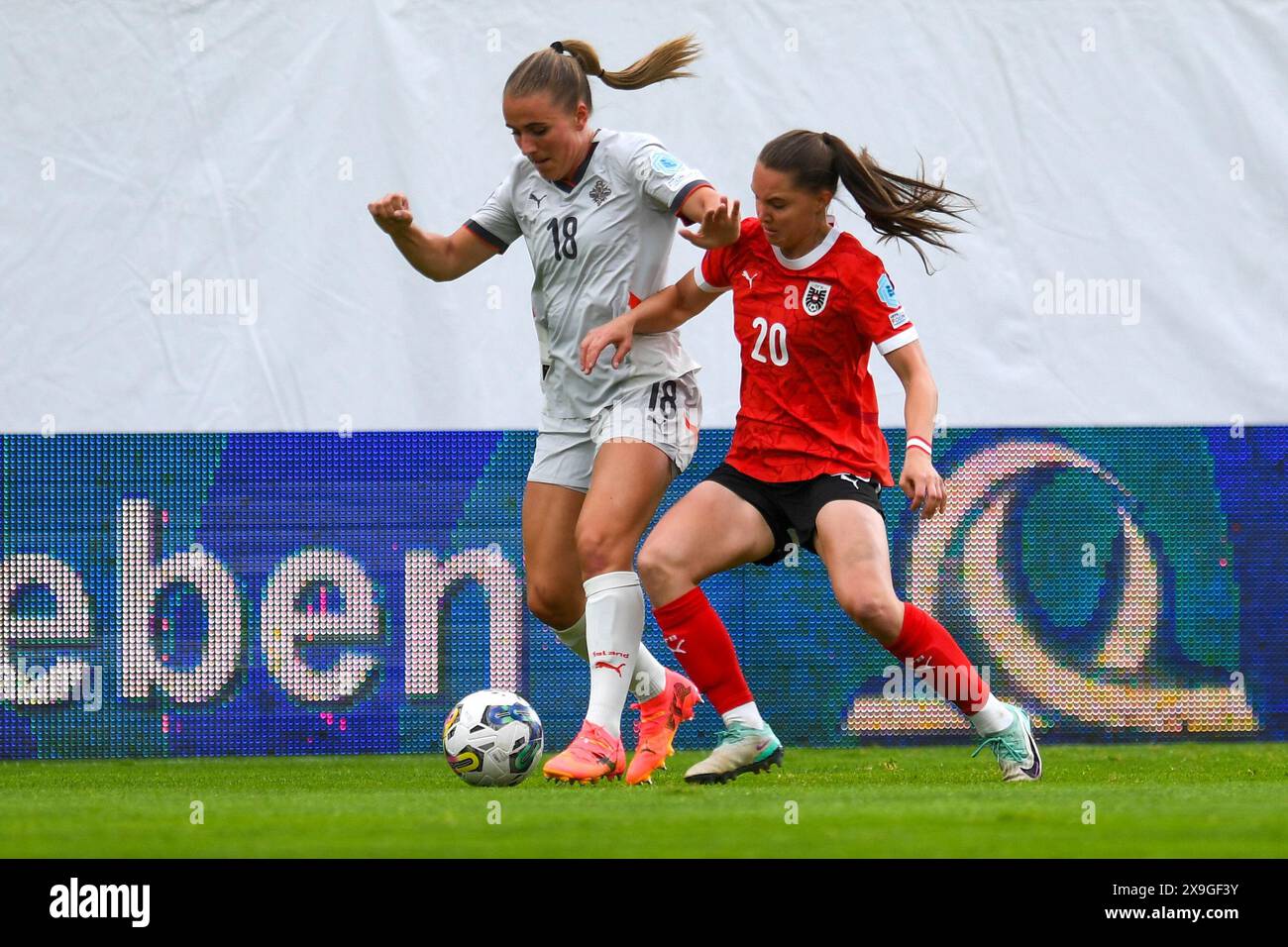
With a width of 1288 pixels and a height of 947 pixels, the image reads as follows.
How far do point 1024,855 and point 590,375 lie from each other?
2155 mm

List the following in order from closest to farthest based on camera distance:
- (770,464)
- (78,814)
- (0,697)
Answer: (78,814)
(770,464)
(0,697)

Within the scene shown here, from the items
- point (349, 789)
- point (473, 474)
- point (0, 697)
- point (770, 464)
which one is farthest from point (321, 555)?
point (770, 464)

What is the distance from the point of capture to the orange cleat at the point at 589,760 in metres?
4.36

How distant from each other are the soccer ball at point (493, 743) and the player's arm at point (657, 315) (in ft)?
3.07

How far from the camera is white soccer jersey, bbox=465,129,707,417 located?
15.4ft

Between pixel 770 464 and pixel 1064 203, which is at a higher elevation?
pixel 1064 203

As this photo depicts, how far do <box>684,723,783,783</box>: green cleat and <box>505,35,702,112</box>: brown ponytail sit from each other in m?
1.70

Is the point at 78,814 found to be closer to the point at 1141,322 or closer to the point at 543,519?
the point at 543,519

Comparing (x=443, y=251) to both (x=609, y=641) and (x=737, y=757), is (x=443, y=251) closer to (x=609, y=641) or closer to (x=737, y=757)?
(x=609, y=641)

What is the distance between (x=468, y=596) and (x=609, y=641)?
83.7 inches

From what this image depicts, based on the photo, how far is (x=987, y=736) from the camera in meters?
4.62

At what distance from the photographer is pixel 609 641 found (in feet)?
14.9

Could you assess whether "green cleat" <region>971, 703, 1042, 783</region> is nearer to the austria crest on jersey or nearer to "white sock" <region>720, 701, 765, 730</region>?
"white sock" <region>720, 701, 765, 730</region>

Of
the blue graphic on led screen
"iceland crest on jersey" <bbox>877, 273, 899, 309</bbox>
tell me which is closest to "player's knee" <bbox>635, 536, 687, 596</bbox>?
"iceland crest on jersey" <bbox>877, 273, 899, 309</bbox>
